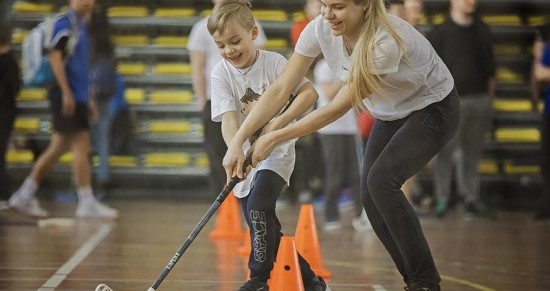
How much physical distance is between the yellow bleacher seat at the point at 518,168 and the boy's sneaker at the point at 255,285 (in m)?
7.19

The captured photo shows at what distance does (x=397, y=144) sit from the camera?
4512 millimetres

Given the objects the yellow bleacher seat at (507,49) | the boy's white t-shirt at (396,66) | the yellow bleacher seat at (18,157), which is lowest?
the yellow bleacher seat at (18,157)

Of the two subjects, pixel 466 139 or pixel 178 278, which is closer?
pixel 178 278

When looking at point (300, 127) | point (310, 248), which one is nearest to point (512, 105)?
point (310, 248)

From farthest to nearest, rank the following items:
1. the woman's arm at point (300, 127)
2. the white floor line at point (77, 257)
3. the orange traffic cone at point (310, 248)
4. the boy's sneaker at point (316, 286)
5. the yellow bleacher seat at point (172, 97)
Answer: the yellow bleacher seat at point (172, 97) → the orange traffic cone at point (310, 248) → the white floor line at point (77, 257) → the boy's sneaker at point (316, 286) → the woman's arm at point (300, 127)

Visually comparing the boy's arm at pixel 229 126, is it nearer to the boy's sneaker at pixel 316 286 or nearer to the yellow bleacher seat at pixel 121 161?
the boy's sneaker at pixel 316 286

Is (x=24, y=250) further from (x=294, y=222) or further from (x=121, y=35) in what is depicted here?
(x=121, y=35)

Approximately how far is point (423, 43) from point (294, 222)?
4.87 m

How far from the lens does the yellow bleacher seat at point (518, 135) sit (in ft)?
38.1

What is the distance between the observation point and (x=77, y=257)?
6.62m

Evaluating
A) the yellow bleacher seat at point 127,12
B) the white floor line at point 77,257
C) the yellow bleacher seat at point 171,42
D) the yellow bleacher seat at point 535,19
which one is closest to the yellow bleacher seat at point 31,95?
the yellow bleacher seat at point 127,12

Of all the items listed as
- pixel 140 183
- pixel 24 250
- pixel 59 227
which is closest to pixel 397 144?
pixel 24 250

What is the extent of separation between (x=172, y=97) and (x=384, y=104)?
7650mm

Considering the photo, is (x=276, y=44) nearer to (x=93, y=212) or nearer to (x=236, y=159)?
(x=93, y=212)
